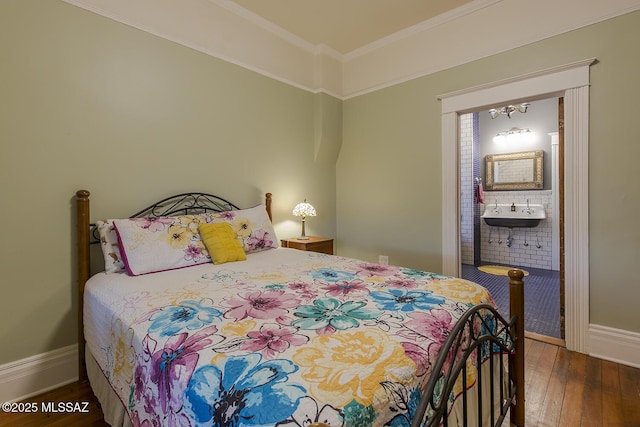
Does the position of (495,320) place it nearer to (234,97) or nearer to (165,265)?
(165,265)

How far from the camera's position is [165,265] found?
1.99 m

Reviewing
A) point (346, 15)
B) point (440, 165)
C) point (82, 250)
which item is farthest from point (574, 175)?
point (82, 250)

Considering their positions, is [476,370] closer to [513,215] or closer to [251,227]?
[251,227]

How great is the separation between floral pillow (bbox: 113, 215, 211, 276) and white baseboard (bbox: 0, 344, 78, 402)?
0.77 meters

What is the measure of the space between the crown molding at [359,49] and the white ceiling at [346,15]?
97 millimetres

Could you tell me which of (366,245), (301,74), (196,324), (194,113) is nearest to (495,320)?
(196,324)

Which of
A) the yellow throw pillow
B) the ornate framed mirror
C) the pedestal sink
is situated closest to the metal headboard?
the yellow throw pillow

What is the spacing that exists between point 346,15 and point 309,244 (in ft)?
7.26

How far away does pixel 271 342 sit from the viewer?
100 centimetres

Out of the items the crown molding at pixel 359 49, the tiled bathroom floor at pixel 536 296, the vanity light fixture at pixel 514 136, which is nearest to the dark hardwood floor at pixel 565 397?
the tiled bathroom floor at pixel 536 296

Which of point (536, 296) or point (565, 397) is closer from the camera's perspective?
point (565, 397)

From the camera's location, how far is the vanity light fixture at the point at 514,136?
4949mm

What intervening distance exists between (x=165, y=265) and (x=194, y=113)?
1337mm

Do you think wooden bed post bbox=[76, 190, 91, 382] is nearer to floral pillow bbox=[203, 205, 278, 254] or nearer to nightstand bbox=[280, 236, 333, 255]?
floral pillow bbox=[203, 205, 278, 254]
